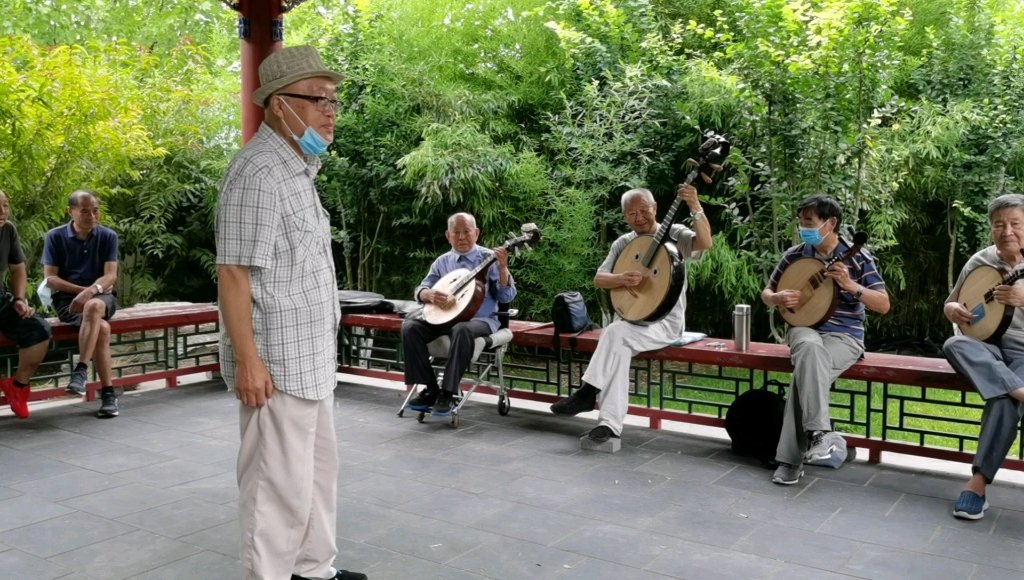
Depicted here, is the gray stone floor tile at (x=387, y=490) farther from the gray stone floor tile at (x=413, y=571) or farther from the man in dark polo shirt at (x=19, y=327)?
the man in dark polo shirt at (x=19, y=327)

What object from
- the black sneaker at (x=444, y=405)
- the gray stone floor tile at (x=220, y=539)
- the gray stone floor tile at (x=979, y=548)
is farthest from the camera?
the black sneaker at (x=444, y=405)

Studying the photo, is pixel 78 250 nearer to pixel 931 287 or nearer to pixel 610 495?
pixel 610 495

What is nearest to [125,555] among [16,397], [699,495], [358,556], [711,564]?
[358,556]

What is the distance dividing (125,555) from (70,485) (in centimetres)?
102

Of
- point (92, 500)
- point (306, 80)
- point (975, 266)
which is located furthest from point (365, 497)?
point (975, 266)

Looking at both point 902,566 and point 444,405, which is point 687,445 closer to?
point 444,405

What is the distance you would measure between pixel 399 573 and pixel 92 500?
1557 millimetres

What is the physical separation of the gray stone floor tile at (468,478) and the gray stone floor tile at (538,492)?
0.19 feet

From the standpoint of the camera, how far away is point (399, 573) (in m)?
2.99

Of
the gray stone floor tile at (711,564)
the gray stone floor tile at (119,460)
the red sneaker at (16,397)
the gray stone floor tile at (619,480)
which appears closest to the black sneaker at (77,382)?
the red sneaker at (16,397)

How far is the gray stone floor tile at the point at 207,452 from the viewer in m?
4.43

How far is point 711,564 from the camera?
305cm

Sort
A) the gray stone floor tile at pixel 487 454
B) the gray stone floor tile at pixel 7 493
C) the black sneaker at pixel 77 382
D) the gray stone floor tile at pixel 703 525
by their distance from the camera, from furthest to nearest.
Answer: the black sneaker at pixel 77 382 → the gray stone floor tile at pixel 487 454 → the gray stone floor tile at pixel 7 493 → the gray stone floor tile at pixel 703 525

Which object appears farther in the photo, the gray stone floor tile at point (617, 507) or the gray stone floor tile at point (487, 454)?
the gray stone floor tile at point (487, 454)
